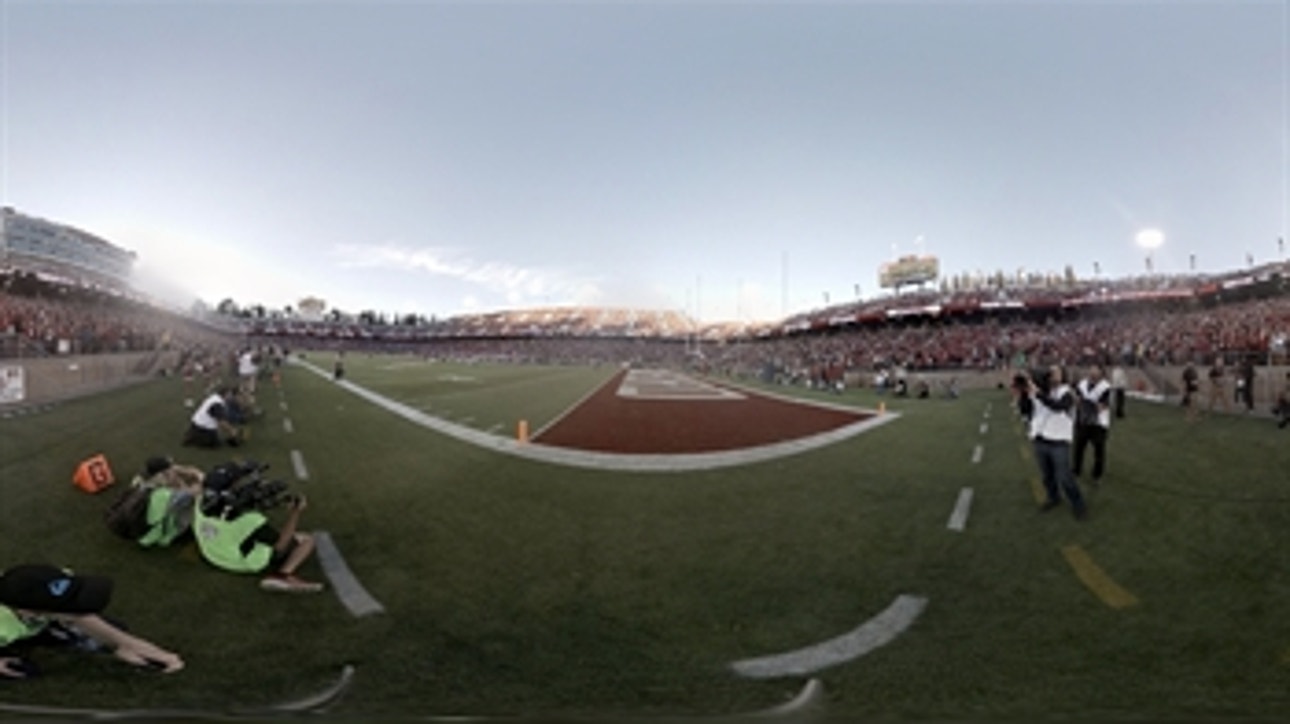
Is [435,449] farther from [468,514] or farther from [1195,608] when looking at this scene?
[1195,608]

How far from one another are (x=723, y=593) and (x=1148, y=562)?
14.6 ft

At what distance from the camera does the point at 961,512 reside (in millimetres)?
8609

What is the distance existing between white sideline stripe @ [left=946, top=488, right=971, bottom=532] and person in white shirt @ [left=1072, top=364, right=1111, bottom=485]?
2.16 meters

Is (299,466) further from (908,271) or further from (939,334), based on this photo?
(908,271)

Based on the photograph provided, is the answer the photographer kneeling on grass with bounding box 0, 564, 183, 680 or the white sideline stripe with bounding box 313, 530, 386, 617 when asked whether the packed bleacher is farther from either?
the photographer kneeling on grass with bounding box 0, 564, 183, 680

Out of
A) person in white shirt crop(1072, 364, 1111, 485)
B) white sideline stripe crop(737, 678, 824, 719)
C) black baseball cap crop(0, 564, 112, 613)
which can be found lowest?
white sideline stripe crop(737, 678, 824, 719)

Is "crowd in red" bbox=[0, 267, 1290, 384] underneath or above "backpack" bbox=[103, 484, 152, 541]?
above

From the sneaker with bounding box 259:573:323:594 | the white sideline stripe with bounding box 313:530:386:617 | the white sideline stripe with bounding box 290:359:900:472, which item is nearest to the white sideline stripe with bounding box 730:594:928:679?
the white sideline stripe with bounding box 313:530:386:617

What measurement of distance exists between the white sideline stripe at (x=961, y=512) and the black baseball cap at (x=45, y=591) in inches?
339

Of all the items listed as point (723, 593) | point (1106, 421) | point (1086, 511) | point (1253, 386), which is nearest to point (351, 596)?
point (723, 593)

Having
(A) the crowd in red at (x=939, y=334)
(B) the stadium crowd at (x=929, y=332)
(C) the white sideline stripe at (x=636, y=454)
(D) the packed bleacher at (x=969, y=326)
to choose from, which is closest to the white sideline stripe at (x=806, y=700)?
(C) the white sideline stripe at (x=636, y=454)

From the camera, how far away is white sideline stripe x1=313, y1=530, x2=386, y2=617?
5.57 meters

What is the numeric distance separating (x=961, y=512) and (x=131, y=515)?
10.2 m

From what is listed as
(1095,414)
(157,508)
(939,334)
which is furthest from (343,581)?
(939,334)
